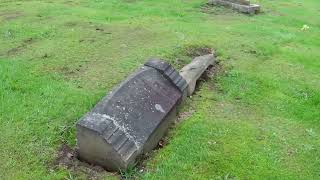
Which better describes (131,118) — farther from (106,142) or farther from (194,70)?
(194,70)

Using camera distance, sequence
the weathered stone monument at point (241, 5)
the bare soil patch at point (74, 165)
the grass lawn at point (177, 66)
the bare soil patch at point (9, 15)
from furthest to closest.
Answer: the weathered stone monument at point (241, 5) < the bare soil patch at point (9, 15) < the grass lawn at point (177, 66) < the bare soil patch at point (74, 165)

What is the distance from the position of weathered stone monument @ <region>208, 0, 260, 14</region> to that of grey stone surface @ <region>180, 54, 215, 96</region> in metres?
5.71

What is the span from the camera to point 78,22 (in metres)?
11.4

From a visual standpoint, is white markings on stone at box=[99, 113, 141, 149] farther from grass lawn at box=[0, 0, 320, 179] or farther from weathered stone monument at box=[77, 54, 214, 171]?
grass lawn at box=[0, 0, 320, 179]

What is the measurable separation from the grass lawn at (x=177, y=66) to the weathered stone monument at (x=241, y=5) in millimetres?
453

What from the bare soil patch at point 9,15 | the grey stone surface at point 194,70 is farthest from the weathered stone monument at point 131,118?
the bare soil patch at point 9,15

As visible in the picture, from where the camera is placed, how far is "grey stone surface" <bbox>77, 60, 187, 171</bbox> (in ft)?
16.9

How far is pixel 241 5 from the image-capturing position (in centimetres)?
1404

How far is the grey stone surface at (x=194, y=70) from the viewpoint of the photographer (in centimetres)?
750

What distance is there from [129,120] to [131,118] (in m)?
0.06

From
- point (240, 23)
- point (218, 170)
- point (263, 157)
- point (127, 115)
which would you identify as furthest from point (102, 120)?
point (240, 23)

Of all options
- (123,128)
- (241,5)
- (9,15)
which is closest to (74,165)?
(123,128)

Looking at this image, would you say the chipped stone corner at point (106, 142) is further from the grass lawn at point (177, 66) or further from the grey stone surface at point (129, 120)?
the grass lawn at point (177, 66)

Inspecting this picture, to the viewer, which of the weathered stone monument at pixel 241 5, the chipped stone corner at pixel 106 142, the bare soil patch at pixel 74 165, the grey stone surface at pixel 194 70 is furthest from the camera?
the weathered stone monument at pixel 241 5
